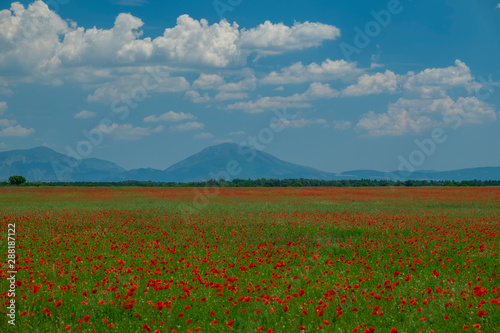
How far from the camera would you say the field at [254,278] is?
335 inches

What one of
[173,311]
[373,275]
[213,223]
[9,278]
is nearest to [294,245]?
[373,275]

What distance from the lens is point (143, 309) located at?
9273 mm

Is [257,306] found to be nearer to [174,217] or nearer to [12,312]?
[12,312]

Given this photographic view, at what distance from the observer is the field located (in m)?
8.52

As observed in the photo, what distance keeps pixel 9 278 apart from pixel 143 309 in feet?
14.7

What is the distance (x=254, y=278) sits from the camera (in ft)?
39.0

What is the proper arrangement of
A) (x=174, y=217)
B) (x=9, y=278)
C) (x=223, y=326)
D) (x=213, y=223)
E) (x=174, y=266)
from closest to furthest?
(x=223, y=326) → (x=9, y=278) → (x=174, y=266) → (x=213, y=223) → (x=174, y=217)

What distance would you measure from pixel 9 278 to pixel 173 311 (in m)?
5.09

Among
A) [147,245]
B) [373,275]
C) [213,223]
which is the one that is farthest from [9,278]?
[213,223]

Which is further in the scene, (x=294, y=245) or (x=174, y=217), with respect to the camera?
(x=174, y=217)

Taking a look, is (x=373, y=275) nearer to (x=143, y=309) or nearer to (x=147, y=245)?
(x=143, y=309)

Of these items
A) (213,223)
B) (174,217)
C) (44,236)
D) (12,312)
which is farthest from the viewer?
(174,217)

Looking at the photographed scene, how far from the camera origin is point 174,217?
27.3 meters

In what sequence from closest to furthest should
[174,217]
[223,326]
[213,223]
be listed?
[223,326] < [213,223] < [174,217]
